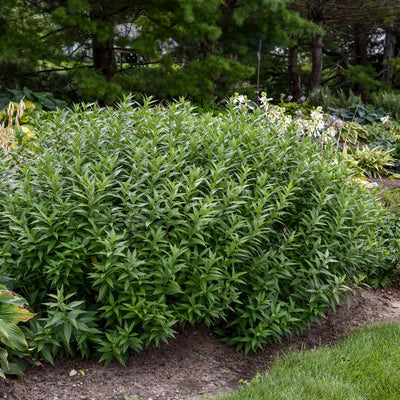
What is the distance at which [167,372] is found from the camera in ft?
9.62

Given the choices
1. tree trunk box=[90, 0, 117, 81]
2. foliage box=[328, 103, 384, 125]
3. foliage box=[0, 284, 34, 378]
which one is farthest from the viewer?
foliage box=[328, 103, 384, 125]

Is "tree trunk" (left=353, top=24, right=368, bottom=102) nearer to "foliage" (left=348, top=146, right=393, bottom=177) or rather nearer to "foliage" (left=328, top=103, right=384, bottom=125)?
"foliage" (left=328, top=103, right=384, bottom=125)

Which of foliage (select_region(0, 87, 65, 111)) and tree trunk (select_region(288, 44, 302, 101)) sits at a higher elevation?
tree trunk (select_region(288, 44, 302, 101))

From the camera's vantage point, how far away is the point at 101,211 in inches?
115

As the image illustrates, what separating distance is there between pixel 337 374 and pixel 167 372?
1.00 metres

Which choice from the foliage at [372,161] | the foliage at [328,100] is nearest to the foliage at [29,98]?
the foliage at [372,161]

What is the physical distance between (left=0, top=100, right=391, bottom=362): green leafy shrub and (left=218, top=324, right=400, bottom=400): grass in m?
0.26

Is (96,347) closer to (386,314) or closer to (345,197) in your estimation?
(345,197)

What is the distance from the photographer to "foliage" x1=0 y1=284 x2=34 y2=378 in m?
2.46

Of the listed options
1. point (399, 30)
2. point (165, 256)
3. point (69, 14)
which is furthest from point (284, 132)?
point (399, 30)

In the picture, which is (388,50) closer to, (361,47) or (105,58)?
(361,47)

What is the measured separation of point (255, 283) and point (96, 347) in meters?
1.06

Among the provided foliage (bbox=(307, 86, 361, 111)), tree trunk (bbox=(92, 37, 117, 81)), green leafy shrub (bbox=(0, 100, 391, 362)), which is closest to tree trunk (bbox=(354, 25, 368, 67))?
foliage (bbox=(307, 86, 361, 111))

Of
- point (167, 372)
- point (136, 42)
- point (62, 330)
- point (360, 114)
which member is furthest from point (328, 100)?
point (62, 330)
